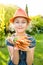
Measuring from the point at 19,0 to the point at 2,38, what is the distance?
1.41 feet

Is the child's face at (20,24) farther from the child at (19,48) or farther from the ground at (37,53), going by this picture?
the ground at (37,53)

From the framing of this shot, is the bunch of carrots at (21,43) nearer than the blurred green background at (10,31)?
Yes

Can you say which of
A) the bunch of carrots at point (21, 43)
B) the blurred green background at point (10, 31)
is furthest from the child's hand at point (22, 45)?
the blurred green background at point (10, 31)

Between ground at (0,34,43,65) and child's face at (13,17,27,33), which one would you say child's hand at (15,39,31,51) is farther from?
ground at (0,34,43,65)

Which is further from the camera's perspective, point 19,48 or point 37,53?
point 37,53

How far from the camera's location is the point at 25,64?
1.60m

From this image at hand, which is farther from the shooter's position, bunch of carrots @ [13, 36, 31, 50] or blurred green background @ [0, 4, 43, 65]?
blurred green background @ [0, 4, 43, 65]

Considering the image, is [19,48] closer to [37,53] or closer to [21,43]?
[21,43]

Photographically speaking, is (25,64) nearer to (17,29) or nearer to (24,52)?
(24,52)

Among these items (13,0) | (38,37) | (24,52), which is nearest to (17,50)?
(24,52)

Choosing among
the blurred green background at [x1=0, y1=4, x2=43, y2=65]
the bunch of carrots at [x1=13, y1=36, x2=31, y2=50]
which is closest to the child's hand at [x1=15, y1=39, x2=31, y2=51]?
the bunch of carrots at [x1=13, y1=36, x2=31, y2=50]

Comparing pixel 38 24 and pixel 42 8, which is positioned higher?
pixel 42 8

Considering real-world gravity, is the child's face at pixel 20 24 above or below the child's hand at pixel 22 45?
above

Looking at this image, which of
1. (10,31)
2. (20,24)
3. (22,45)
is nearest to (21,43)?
(22,45)
